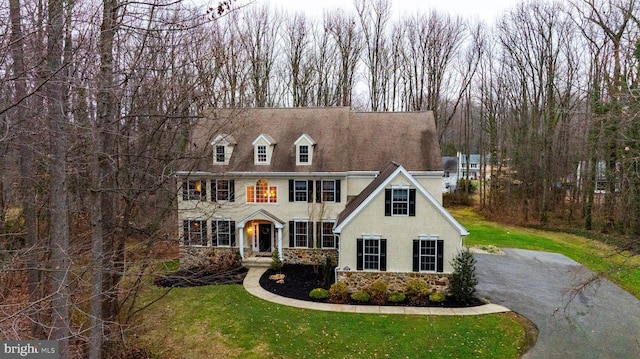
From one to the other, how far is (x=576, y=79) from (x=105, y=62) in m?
33.6

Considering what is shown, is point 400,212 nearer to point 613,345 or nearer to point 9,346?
point 613,345

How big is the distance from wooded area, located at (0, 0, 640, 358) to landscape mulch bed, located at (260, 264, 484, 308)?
6.08 metres

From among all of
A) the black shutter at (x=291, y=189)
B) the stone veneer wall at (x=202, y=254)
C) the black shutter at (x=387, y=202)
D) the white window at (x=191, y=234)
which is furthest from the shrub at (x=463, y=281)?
the stone veneer wall at (x=202, y=254)

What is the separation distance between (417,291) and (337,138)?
368 inches

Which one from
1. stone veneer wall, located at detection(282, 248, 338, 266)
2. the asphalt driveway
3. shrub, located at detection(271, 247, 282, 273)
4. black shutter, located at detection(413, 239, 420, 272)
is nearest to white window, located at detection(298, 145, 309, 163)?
stone veneer wall, located at detection(282, 248, 338, 266)

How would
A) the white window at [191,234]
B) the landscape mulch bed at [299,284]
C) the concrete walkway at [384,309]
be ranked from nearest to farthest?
1. the white window at [191,234]
2. the concrete walkway at [384,309]
3. the landscape mulch bed at [299,284]

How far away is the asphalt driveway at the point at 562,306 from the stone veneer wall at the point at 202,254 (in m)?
12.8

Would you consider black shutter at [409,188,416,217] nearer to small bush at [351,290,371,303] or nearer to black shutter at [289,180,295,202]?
small bush at [351,290,371,303]

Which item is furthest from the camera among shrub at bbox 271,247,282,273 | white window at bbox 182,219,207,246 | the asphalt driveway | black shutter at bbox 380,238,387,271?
shrub at bbox 271,247,282,273

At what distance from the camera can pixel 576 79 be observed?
93.5 ft

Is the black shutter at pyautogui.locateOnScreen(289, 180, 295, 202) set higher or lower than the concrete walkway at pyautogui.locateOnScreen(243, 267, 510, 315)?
higher

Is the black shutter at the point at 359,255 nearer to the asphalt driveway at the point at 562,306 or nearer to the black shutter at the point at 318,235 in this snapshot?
the black shutter at the point at 318,235

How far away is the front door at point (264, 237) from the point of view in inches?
784

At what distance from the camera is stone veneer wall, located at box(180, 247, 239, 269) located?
1919 centimetres
